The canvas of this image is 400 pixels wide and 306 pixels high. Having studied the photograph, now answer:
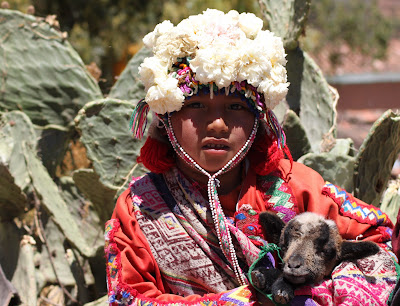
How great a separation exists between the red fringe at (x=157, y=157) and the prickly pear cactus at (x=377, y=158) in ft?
3.23

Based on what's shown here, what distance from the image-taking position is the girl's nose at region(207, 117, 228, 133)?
1.98 m

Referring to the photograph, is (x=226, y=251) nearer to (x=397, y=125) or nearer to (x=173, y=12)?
(x=397, y=125)

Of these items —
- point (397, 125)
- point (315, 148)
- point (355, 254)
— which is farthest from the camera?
point (315, 148)

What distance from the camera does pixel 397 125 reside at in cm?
266

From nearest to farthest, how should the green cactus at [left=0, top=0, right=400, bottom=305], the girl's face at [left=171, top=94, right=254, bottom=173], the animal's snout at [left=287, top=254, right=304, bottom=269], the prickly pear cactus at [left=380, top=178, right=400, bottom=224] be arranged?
the animal's snout at [left=287, top=254, right=304, bottom=269], the girl's face at [left=171, top=94, right=254, bottom=173], the prickly pear cactus at [left=380, top=178, right=400, bottom=224], the green cactus at [left=0, top=0, right=400, bottom=305]

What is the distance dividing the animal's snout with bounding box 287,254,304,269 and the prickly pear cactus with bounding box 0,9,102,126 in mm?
2075

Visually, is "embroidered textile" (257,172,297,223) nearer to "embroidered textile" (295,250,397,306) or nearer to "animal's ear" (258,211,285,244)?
"animal's ear" (258,211,285,244)

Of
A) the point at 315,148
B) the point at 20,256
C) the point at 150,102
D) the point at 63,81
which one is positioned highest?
the point at 150,102

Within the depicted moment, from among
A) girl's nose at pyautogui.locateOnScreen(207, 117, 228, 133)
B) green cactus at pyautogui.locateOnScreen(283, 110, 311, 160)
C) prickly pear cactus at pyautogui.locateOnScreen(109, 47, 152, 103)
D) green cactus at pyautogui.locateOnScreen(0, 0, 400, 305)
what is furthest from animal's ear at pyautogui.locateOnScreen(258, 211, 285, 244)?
prickly pear cactus at pyautogui.locateOnScreen(109, 47, 152, 103)

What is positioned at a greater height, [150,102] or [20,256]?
[150,102]

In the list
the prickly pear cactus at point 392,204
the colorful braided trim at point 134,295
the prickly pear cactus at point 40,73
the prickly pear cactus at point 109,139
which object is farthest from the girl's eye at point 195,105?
the prickly pear cactus at point 40,73

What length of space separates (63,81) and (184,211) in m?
1.72

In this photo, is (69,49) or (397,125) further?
(69,49)

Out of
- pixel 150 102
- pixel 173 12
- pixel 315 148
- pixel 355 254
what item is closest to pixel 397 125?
pixel 315 148
